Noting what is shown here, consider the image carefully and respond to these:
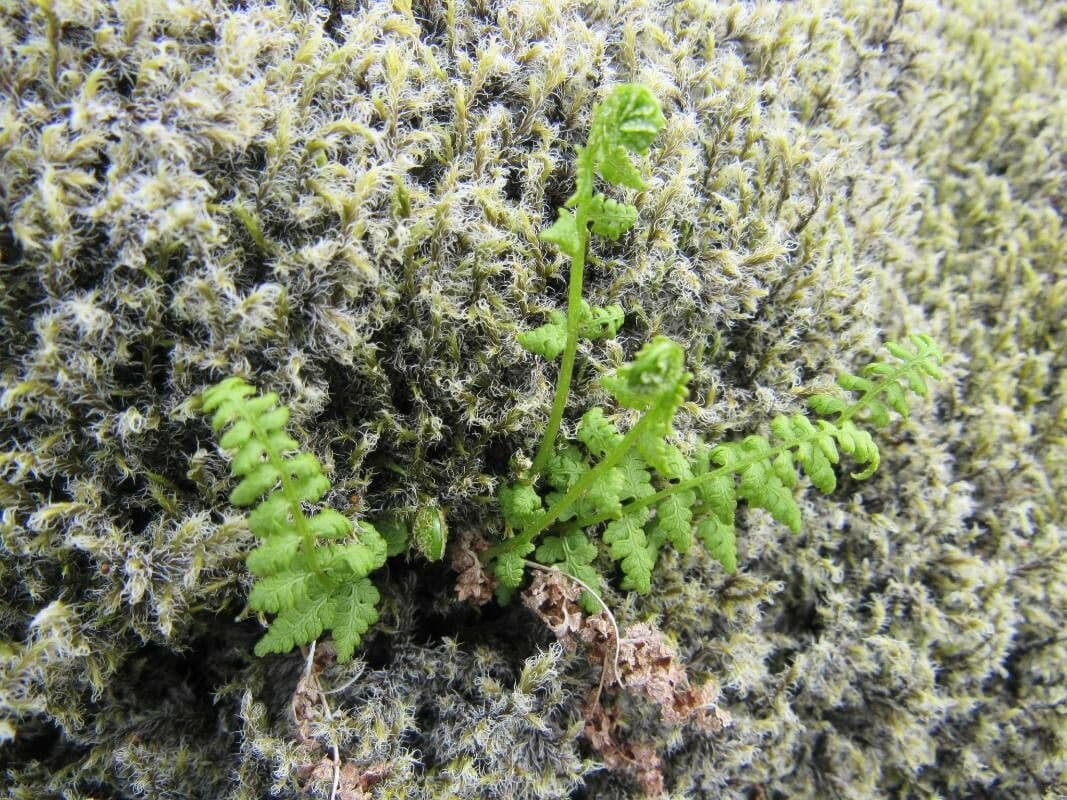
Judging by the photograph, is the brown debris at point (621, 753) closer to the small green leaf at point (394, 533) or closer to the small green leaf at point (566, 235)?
the small green leaf at point (394, 533)

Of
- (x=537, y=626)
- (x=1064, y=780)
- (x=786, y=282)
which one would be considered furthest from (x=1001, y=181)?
(x=537, y=626)

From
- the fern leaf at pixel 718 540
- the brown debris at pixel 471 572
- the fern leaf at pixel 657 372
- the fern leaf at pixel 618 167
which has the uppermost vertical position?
the fern leaf at pixel 618 167

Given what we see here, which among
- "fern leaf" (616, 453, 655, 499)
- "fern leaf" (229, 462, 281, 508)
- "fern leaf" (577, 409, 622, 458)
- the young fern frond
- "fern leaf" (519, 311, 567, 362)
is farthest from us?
"fern leaf" (616, 453, 655, 499)

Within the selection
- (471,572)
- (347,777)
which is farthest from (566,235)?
(347,777)

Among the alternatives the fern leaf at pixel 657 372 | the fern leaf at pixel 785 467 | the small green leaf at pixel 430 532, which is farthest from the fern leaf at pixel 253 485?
the fern leaf at pixel 785 467

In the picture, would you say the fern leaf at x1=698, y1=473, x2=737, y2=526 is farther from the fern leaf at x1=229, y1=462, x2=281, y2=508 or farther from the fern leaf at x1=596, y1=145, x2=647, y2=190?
the fern leaf at x1=229, y1=462, x2=281, y2=508

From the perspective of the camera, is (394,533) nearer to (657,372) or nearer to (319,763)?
(319,763)

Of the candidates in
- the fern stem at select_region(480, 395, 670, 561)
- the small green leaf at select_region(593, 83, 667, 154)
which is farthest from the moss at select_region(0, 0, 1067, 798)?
the small green leaf at select_region(593, 83, 667, 154)
